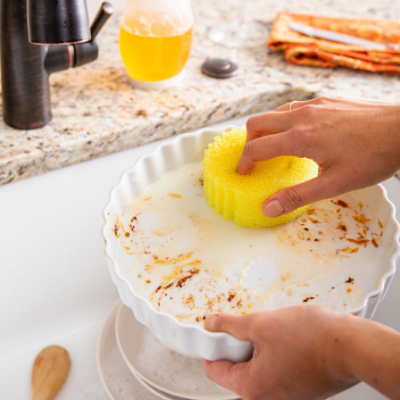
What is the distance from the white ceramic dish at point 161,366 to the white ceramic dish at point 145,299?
15 cm

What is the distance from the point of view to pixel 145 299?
1.31 feet

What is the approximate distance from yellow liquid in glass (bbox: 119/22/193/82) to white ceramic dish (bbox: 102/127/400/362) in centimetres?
20

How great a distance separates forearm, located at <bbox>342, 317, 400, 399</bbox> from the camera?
0.32 m

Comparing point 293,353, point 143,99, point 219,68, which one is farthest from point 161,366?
point 219,68

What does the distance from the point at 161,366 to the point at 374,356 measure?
0.37m

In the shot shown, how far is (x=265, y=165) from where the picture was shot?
1.73 feet

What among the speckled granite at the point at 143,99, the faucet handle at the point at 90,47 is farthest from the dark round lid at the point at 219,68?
the faucet handle at the point at 90,47

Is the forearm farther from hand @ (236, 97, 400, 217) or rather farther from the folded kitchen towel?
the folded kitchen towel

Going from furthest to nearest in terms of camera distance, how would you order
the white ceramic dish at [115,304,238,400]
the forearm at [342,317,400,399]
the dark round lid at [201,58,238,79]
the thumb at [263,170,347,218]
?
1. the dark round lid at [201,58,238,79]
2. the white ceramic dish at [115,304,238,400]
3. the thumb at [263,170,347,218]
4. the forearm at [342,317,400,399]

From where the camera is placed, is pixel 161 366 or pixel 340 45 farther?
pixel 340 45

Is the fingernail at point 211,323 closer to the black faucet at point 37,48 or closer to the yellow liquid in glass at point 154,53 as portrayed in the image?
the black faucet at point 37,48

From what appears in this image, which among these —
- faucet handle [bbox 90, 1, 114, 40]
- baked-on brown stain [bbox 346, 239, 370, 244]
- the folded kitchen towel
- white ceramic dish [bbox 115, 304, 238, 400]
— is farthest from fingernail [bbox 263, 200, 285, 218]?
the folded kitchen towel

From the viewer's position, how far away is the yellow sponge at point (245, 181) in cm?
50

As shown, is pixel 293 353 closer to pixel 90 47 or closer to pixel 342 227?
pixel 342 227
